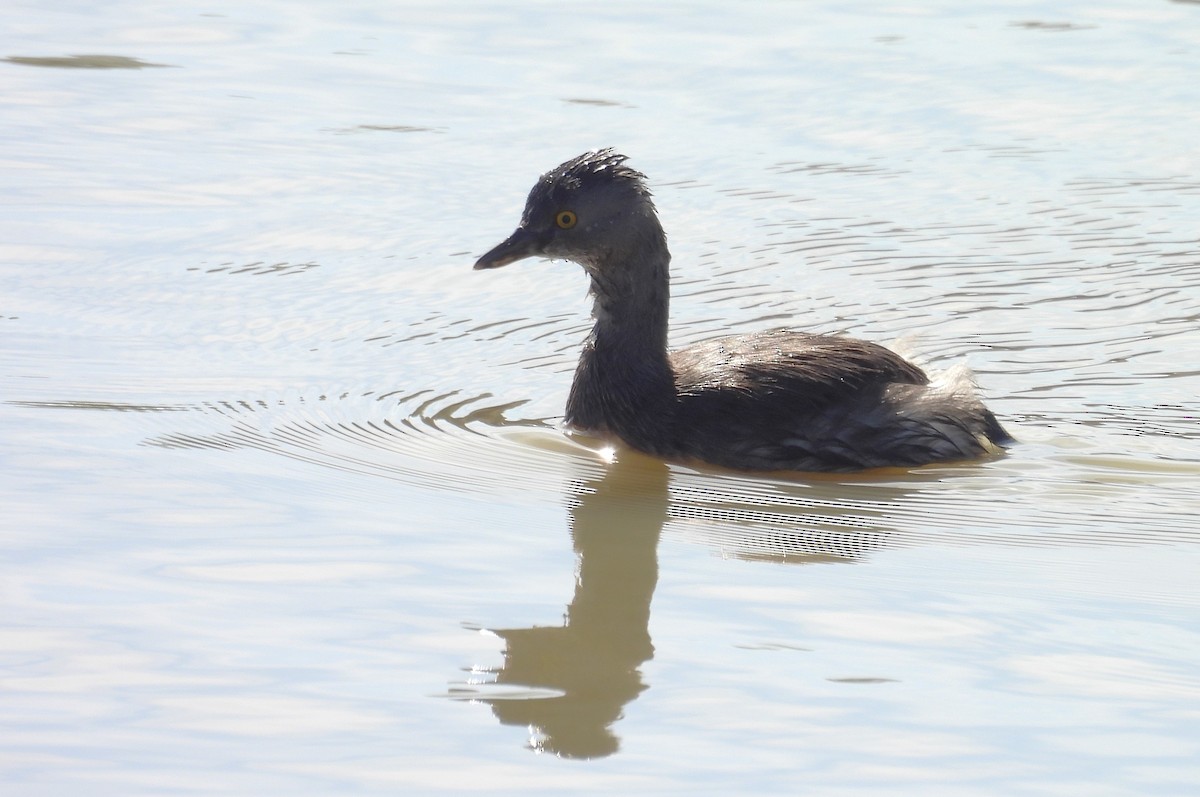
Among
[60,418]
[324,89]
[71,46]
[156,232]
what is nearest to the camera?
[60,418]

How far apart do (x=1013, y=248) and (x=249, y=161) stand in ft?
16.4

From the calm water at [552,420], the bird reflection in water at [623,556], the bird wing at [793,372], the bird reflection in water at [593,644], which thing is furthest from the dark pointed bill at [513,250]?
the bird reflection in water at [593,644]

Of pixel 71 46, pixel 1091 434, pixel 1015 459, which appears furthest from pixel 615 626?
pixel 71 46

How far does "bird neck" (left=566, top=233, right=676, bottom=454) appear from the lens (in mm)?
7750

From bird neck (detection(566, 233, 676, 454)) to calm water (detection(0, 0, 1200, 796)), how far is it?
0.22 metres

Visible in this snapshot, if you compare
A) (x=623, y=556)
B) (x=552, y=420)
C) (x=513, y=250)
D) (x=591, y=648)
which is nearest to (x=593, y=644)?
(x=591, y=648)

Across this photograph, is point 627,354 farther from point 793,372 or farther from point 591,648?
point 591,648

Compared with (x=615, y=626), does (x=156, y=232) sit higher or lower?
higher

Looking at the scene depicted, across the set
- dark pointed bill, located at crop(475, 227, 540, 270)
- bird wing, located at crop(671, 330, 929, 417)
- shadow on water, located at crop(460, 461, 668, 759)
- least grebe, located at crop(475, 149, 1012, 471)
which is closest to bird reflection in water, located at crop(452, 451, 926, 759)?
shadow on water, located at crop(460, 461, 668, 759)

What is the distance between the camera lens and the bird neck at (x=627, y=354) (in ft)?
25.4

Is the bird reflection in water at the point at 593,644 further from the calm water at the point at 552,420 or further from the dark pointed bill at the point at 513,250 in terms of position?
the dark pointed bill at the point at 513,250

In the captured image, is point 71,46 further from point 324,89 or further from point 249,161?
point 249,161

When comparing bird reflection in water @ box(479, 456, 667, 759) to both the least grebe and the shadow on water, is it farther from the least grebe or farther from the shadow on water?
the least grebe

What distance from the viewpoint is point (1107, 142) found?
12.9 meters
